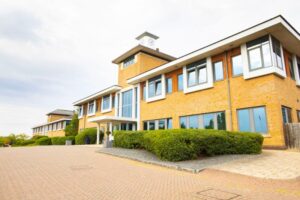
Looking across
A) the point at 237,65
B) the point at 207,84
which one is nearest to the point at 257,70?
the point at 237,65

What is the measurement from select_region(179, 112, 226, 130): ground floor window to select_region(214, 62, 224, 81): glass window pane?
105 inches

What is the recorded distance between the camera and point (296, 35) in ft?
42.8

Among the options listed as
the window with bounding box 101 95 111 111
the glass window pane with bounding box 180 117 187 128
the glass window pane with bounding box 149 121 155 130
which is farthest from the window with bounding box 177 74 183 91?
the window with bounding box 101 95 111 111

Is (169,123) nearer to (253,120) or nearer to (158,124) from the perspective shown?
(158,124)

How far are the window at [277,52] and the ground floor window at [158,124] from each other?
9.41 metres

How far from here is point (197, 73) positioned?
1644cm

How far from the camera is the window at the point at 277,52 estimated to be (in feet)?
41.5

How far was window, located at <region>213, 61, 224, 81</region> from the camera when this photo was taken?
14.8m

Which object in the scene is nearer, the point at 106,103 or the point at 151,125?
the point at 151,125

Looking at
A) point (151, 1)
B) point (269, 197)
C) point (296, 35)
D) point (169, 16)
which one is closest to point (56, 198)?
point (269, 197)

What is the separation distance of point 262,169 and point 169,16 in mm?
10121

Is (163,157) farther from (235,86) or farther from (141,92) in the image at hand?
(141,92)

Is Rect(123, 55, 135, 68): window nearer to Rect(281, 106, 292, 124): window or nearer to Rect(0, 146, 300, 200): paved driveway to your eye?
Rect(281, 106, 292, 124): window

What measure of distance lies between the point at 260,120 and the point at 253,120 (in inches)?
16.7
